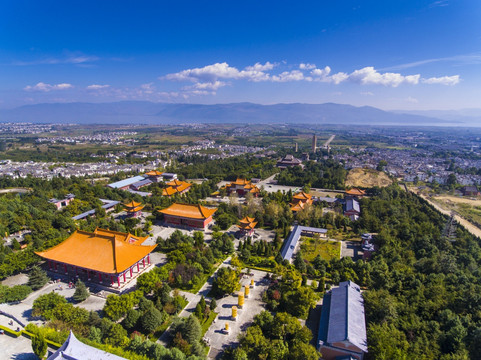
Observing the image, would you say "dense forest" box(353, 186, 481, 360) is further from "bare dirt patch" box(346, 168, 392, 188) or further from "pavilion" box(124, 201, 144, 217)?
"bare dirt patch" box(346, 168, 392, 188)

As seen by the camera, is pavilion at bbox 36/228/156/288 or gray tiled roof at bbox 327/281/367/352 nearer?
gray tiled roof at bbox 327/281/367/352

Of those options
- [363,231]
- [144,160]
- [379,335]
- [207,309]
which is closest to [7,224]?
[207,309]

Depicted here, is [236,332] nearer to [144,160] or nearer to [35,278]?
[35,278]

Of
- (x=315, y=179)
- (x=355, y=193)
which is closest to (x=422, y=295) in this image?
(x=355, y=193)

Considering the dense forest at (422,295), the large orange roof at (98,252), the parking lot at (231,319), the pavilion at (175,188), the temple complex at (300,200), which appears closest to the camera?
the dense forest at (422,295)

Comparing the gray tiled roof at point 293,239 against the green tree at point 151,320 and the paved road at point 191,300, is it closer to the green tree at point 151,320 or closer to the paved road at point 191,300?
the paved road at point 191,300

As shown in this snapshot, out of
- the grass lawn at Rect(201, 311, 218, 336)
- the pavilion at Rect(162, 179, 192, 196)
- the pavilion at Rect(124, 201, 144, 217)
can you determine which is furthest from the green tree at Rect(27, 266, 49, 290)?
the pavilion at Rect(162, 179, 192, 196)

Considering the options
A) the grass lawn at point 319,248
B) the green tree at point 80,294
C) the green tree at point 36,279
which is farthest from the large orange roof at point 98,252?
the grass lawn at point 319,248
